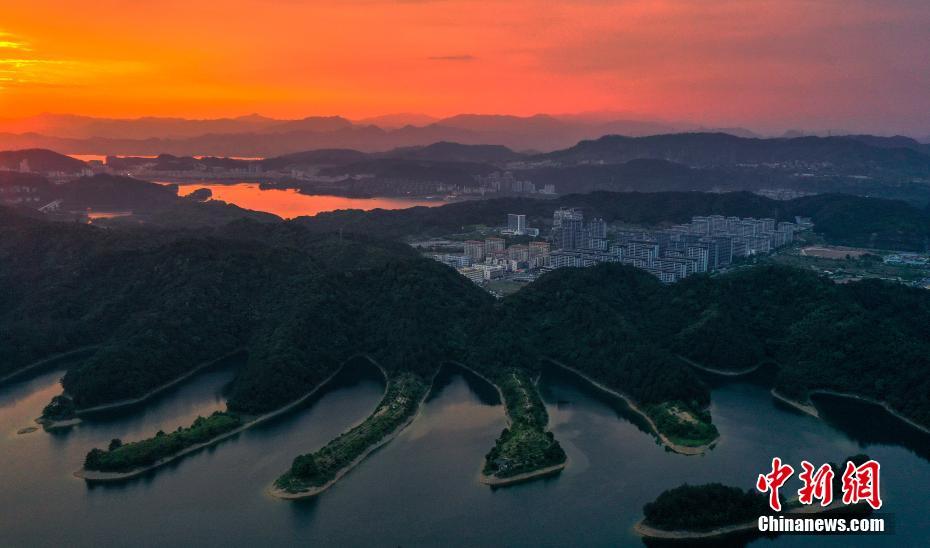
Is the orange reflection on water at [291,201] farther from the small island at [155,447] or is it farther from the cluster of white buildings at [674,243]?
the small island at [155,447]

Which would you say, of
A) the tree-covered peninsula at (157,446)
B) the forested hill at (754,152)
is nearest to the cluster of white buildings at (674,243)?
the tree-covered peninsula at (157,446)

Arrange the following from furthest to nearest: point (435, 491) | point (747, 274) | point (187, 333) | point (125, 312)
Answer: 1. point (747, 274)
2. point (125, 312)
3. point (187, 333)
4. point (435, 491)

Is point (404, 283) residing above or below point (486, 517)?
above

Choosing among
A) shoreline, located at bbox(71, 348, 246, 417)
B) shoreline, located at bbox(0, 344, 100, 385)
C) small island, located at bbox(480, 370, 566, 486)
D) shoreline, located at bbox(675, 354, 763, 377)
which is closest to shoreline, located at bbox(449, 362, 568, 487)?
small island, located at bbox(480, 370, 566, 486)

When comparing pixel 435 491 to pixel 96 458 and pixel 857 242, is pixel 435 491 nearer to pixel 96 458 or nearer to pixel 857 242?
pixel 96 458

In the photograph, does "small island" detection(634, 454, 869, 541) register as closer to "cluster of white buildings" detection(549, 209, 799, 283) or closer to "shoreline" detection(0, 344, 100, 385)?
"shoreline" detection(0, 344, 100, 385)

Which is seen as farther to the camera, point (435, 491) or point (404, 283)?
point (404, 283)

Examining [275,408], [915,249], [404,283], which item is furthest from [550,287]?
[915,249]
